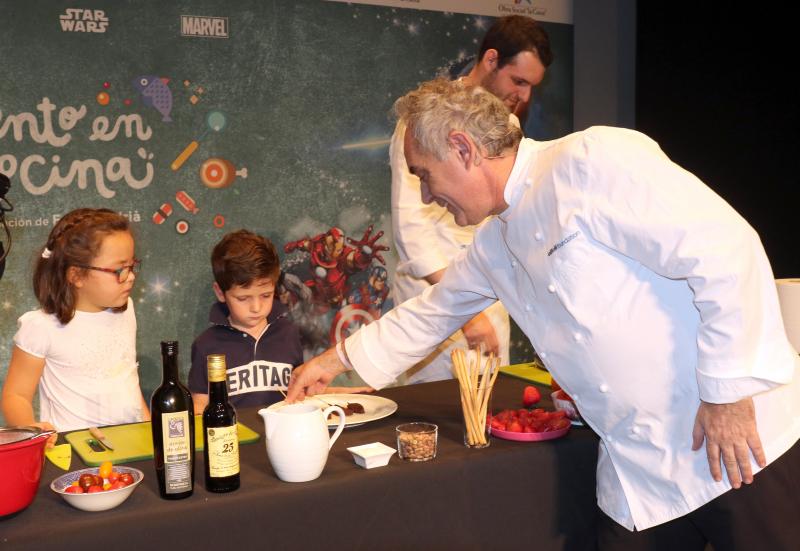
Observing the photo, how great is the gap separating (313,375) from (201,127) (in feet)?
6.47

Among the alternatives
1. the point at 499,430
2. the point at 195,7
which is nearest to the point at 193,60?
the point at 195,7

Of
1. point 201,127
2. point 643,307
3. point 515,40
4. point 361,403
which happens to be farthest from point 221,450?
point 201,127

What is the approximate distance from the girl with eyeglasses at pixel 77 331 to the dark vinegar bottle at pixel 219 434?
100 cm

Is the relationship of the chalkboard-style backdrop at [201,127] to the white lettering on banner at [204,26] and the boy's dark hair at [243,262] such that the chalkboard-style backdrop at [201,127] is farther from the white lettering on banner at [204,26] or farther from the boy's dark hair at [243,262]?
the boy's dark hair at [243,262]

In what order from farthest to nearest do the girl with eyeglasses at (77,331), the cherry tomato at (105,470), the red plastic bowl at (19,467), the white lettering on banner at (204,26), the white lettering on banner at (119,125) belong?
1. the white lettering on banner at (204,26)
2. the white lettering on banner at (119,125)
3. the girl with eyeglasses at (77,331)
4. the cherry tomato at (105,470)
5. the red plastic bowl at (19,467)

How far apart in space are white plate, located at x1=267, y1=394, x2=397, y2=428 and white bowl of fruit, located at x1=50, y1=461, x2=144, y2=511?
0.41 m

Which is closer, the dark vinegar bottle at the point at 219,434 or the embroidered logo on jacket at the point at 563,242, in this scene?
the dark vinegar bottle at the point at 219,434

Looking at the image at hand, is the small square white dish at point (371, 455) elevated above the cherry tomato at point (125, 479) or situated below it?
below

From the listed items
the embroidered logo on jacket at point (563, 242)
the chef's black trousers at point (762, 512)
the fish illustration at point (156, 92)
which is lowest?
the chef's black trousers at point (762, 512)

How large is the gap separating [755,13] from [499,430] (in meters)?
3.14

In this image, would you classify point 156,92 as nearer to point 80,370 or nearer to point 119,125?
point 119,125

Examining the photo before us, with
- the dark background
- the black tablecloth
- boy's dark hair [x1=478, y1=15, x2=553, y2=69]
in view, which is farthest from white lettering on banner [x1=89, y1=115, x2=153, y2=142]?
the dark background

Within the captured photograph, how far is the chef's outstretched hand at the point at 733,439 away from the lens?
1392mm

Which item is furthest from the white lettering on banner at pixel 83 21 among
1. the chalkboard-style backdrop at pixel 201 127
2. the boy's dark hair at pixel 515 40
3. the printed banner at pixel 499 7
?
the boy's dark hair at pixel 515 40
